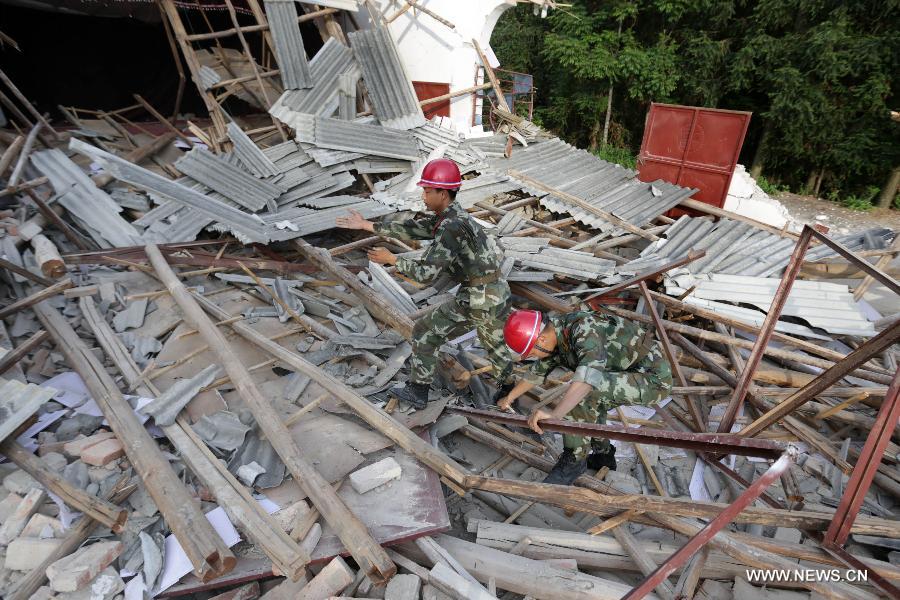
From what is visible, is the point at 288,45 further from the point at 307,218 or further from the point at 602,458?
the point at 602,458

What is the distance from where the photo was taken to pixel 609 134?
20.2 meters

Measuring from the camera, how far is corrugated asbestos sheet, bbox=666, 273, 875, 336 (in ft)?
19.8

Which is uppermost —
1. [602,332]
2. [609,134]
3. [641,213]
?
[602,332]

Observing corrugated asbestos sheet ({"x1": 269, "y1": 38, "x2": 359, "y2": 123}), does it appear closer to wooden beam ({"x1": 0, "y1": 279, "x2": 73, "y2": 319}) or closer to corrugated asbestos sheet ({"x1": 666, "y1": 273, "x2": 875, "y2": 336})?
wooden beam ({"x1": 0, "y1": 279, "x2": 73, "y2": 319})

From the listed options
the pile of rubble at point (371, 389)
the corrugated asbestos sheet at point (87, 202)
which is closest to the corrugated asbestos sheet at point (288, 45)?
the pile of rubble at point (371, 389)

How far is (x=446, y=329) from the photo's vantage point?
4.31 m

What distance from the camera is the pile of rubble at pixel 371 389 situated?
2.93 m

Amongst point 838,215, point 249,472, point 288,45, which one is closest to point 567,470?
point 249,472

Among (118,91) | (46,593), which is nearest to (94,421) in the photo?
(46,593)

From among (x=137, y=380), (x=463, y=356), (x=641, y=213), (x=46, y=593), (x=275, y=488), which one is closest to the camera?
(x=46, y=593)

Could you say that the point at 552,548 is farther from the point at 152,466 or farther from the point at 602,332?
the point at 152,466

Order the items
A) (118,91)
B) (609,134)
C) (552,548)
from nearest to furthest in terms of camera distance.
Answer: (552,548) → (118,91) → (609,134)

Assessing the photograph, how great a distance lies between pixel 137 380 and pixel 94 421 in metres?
0.47

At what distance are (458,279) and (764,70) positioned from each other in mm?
15457
